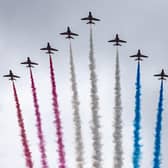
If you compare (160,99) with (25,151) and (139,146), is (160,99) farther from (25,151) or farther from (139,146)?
(25,151)

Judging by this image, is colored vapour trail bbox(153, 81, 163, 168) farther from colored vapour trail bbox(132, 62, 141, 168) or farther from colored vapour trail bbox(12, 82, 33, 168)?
colored vapour trail bbox(12, 82, 33, 168)

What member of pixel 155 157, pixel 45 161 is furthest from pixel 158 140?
pixel 45 161

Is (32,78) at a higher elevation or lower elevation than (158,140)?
higher

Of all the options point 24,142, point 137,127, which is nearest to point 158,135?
point 137,127

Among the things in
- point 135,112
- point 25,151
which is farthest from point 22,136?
→ point 135,112

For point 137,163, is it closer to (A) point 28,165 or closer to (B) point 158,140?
(B) point 158,140

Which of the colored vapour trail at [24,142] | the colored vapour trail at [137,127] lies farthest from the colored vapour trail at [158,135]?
the colored vapour trail at [24,142]

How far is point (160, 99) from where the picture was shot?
198 metres

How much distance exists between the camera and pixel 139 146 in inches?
7844

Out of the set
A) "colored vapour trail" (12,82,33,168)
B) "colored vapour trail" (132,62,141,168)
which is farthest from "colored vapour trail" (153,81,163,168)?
"colored vapour trail" (12,82,33,168)

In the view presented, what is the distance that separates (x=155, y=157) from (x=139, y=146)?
4.13m

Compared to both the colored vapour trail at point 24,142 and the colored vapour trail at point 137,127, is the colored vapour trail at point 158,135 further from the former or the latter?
the colored vapour trail at point 24,142

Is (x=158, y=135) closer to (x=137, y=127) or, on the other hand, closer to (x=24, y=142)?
(x=137, y=127)

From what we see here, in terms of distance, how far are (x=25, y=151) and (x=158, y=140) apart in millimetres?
28213
